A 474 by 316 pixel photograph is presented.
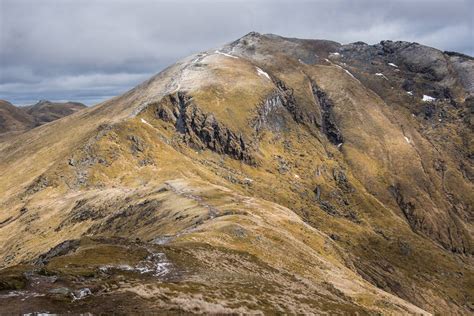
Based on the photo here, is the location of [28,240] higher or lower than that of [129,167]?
lower

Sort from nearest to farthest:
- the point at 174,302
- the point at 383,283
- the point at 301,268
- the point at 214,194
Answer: the point at 174,302
the point at 301,268
the point at 214,194
the point at 383,283

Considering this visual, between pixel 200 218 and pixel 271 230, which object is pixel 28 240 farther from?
pixel 271 230

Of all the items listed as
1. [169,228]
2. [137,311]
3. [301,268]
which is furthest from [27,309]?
[169,228]

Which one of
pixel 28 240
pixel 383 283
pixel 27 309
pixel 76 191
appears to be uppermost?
pixel 27 309

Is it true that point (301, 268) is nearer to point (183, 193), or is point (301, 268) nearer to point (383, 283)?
point (183, 193)

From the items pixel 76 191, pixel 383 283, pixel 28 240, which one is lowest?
pixel 383 283

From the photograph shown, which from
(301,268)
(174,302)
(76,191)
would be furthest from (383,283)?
(174,302)

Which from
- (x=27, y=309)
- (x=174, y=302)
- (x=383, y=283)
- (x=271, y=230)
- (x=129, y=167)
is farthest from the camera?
(x=129, y=167)

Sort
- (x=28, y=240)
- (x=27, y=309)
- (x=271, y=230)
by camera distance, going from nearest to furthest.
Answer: (x=27, y=309)
(x=271, y=230)
(x=28, y=240)

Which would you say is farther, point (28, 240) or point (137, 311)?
point (28, 240)
